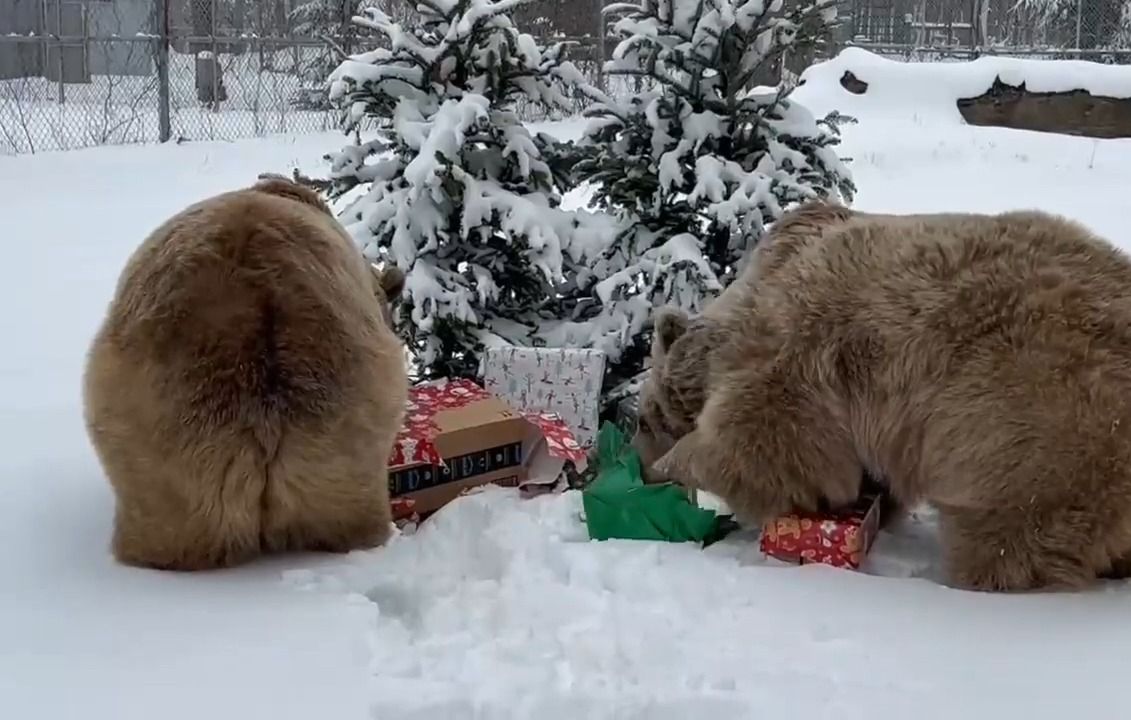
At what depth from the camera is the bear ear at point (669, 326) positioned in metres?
4.45

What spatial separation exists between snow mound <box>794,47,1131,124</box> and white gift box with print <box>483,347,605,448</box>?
10119 mm

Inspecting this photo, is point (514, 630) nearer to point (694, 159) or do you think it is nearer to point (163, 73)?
point (694, 159)

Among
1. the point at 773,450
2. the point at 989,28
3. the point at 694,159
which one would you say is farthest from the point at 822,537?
the point at 989,28

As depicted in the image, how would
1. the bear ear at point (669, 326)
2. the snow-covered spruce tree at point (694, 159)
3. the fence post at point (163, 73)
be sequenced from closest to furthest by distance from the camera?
the bear ear at point (669, 326)
the snow-covered spruce tree at point (694, 159)
the fence post at point (163, 73)

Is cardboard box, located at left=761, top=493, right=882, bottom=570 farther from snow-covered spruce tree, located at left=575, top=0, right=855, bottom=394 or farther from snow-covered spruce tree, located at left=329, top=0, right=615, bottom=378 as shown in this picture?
snow-covered spruce tree, located at left=329, top=0, right=615, bottom=378

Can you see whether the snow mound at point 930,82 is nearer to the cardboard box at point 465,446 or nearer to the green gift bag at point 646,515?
the cardboard box at point 465,446

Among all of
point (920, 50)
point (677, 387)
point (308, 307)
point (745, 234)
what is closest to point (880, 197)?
point (745, 234)

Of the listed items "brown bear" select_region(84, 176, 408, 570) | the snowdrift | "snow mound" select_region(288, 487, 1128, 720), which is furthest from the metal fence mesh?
"snow mound" select_region(288, 487, 1128, 720)

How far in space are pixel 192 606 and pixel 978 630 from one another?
217cm

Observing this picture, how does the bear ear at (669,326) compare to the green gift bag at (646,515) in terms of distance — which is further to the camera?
the bear ear at (669,326)

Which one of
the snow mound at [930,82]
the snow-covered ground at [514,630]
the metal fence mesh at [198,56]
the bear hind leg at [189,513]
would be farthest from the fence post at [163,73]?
the bear hind leg at [189,513]

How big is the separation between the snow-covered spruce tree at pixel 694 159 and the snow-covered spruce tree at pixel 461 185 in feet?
0.71

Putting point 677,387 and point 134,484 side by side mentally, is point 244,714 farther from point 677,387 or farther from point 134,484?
point 677,387

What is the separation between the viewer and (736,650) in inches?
125
